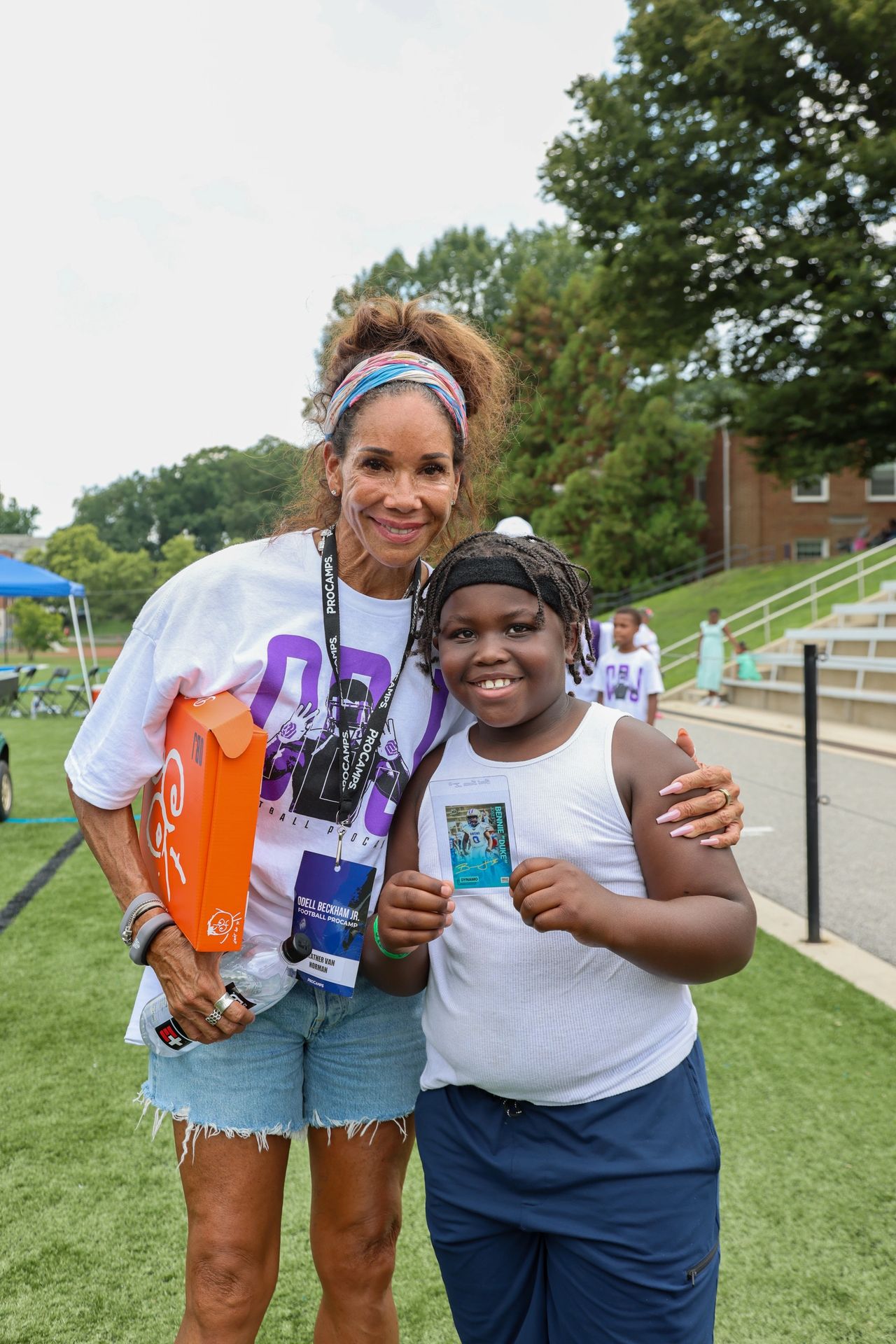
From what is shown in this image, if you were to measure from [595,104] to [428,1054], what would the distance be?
896 inches

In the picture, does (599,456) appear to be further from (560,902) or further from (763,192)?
(560,902)

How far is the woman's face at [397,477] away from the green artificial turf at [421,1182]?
78.9 inches

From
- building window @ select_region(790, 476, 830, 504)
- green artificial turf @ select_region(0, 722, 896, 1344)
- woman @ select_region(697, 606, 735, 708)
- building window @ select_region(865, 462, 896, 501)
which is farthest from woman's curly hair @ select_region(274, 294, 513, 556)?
building window @ select_region(865, 462, 896, 501)

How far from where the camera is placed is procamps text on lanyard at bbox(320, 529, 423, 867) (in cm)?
189

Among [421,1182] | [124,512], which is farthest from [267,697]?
[124,512]

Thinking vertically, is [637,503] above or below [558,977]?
above

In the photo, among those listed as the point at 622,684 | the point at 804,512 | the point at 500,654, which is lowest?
the point at 622,684

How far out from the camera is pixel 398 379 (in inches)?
76.6

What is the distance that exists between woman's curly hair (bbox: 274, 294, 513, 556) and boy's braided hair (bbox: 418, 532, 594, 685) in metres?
0.26

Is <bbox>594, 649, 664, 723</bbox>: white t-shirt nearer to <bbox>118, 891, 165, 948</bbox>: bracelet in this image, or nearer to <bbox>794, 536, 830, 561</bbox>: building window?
<bbox>118, 891, 165, 948</bbox>: bracelet

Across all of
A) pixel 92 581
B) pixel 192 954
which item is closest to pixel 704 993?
pixel 192 954

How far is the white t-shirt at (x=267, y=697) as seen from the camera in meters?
1.87

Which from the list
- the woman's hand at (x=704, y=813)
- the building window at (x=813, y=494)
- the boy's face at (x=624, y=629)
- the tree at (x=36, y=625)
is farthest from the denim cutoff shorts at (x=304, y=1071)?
the building window at (x=813, y=494)

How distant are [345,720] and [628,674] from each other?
6319 mm
